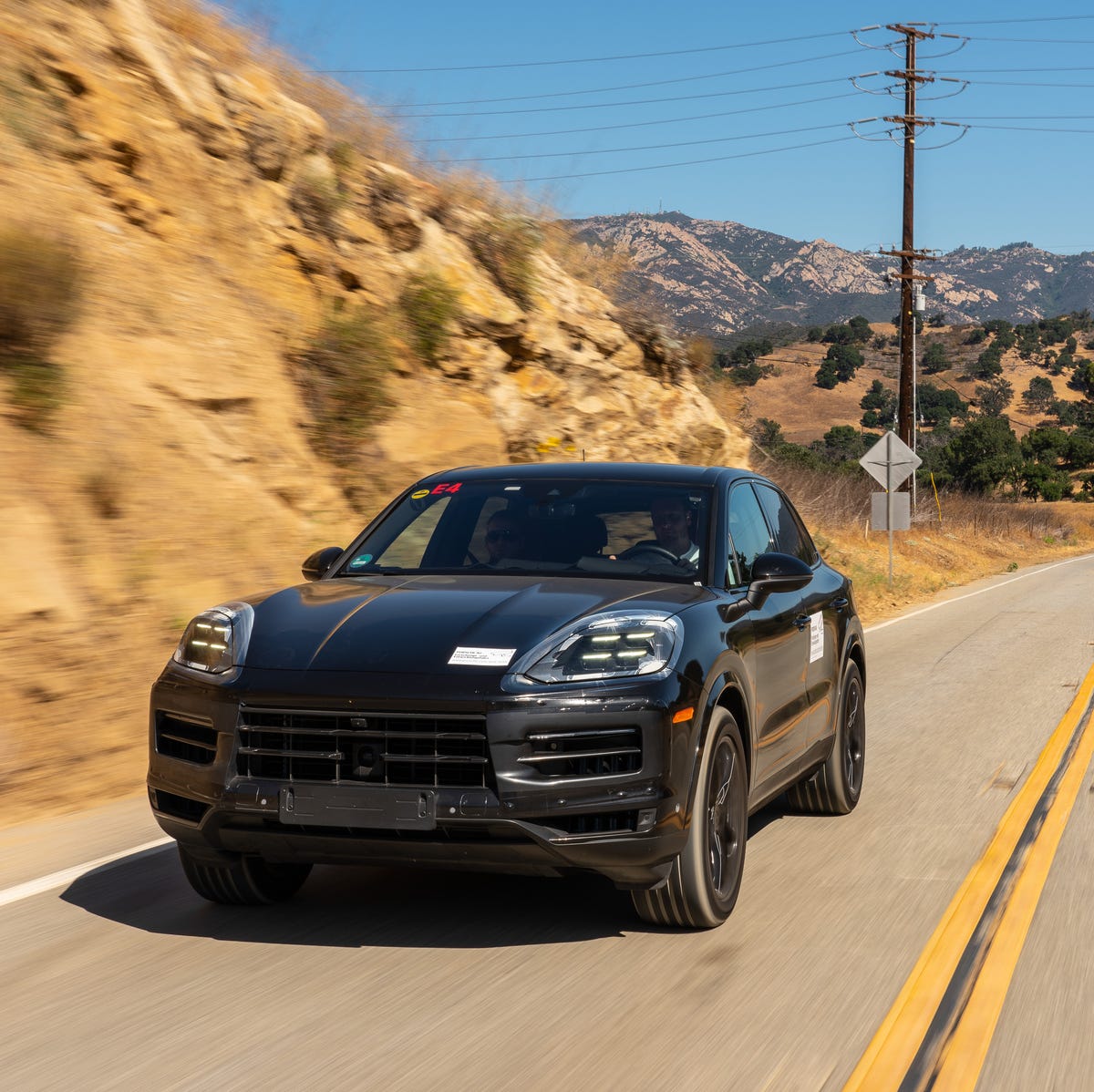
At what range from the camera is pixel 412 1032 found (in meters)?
4.27

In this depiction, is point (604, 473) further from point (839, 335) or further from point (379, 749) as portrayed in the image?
point (839, 335)

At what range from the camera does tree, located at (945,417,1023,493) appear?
258 ft

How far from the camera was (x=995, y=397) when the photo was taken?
116 m

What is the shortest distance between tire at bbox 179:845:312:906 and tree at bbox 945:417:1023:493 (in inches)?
2965

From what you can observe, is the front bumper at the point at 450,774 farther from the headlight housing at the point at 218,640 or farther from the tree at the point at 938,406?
the tree at the point at 938,406

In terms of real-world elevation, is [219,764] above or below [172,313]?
below

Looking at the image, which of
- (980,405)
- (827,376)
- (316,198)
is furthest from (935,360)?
(316,198)

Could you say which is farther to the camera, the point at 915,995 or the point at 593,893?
the point at 593,893

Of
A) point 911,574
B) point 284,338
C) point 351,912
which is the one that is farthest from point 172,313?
point 911,574

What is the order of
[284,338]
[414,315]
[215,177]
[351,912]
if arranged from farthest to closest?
1. [414,315]
2. [215,177]
3. [284,338]
4. [351,912]

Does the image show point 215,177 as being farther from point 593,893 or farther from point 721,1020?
point 721,1020

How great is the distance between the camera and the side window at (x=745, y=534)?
6.25 m

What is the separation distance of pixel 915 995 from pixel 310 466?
9.85m

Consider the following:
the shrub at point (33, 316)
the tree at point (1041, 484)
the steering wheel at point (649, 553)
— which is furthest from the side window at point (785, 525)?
the tree at point (1041, 484)
